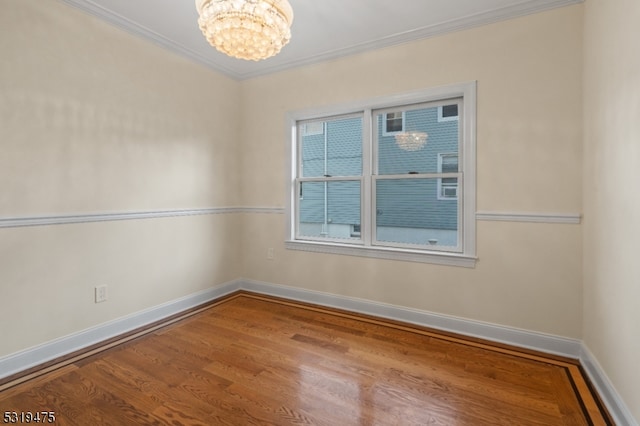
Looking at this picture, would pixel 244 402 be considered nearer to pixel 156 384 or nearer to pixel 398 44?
pixel 156 384

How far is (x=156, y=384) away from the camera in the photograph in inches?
78.8

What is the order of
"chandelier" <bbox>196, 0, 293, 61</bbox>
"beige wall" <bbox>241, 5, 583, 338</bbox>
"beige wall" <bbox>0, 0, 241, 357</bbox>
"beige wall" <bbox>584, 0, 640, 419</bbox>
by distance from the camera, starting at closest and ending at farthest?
1. "beige wall" <bbox>584, 0, 640, 419</bbox>
2. "chandelier" <bbox>196, 0, 293, 61</bbox>
3. "beige wall" <bbox>0, 0, 241, 357</bbox>
4. "beige wall" <bbox>241, 5, 583, 338</bbox>

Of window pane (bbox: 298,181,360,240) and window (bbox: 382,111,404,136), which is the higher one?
window (bbox: 382,111,404,136)

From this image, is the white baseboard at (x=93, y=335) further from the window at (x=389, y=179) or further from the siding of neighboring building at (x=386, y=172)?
the siding of neighboring building at (x=386, y=172)

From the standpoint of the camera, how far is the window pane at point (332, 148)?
3.32m

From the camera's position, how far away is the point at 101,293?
2588 mm

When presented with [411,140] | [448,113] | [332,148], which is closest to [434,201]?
[411,140]

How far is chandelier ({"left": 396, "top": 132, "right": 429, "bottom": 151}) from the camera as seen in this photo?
296 cm

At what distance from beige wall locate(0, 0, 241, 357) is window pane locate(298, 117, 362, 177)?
Answer: 1020 mm

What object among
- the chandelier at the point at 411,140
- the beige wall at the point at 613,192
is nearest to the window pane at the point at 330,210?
the chandelier at the point at 411,140

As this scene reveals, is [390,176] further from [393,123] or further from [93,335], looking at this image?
[93,335]

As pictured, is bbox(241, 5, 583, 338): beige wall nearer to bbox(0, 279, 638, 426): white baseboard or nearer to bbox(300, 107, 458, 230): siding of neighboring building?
bbox(0, 279, 638, 426): white baseboard

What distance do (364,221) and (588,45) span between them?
2.11 metres

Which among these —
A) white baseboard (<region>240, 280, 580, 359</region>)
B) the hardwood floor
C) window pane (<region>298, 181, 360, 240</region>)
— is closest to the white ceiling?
window pane (<region>298, 181, 360, 240</region>)
